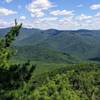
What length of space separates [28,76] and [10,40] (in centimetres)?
364

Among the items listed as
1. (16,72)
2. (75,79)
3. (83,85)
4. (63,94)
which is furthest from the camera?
(75,79)

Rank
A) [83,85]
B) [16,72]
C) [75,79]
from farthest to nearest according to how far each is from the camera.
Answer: [75,79]
[83,85]
[16,72]

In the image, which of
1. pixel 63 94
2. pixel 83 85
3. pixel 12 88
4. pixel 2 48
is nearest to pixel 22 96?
pixel 12 88

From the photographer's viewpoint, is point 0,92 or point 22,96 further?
point 22,96

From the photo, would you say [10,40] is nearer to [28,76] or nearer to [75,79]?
[28,76]

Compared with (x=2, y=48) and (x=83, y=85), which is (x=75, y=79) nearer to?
(x=83, y=85)

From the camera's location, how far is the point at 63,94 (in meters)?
54.0

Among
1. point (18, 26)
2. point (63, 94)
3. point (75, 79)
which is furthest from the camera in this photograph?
point (75, 79)

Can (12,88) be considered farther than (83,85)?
No

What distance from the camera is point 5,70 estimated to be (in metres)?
21.9

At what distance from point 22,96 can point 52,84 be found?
31619mm

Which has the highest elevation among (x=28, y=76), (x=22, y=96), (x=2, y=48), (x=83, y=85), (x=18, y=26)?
(x=18, y=26)

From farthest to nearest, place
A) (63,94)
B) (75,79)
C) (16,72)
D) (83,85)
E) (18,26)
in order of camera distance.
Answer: (75,79) < (83,85) < (63,94) < (18,26) < (16,72)

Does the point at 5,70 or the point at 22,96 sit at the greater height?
the point at 5,70
